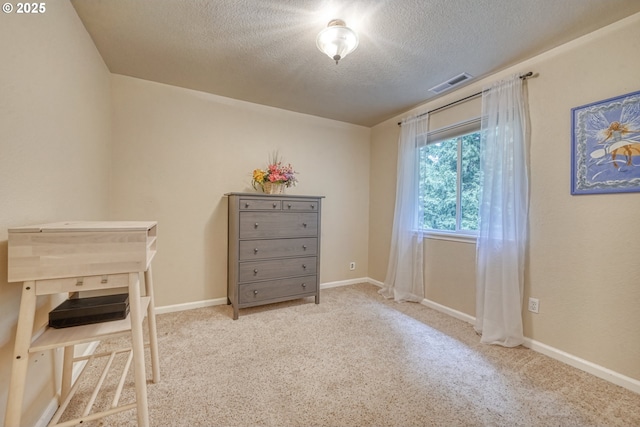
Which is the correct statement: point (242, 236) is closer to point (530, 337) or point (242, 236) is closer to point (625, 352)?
point (530, 337)

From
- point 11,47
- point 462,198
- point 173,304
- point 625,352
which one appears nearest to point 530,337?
point 625,352

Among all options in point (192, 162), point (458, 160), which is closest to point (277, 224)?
point (192, 162)

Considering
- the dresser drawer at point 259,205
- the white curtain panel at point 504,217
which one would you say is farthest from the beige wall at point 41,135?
the white curtain panel at point 504,217

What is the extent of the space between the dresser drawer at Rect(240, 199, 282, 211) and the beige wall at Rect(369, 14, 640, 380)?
7.62 feet

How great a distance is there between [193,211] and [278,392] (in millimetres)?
2023

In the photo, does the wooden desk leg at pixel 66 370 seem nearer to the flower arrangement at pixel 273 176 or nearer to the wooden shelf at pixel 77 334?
the wooden shelf at pixel 77 334

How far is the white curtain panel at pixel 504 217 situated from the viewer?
2.10 m

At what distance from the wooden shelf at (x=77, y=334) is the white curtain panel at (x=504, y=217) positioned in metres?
2.58

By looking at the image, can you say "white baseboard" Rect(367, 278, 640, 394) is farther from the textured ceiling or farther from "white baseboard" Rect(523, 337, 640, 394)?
the textured ceiling

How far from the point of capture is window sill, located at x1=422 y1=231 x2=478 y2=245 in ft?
A: 8.39

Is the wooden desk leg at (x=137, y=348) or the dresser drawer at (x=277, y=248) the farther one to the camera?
the dresser drawer at (x=277, y=248)

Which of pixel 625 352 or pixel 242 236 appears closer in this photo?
pixel 625 352

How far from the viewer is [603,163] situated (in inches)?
68.5

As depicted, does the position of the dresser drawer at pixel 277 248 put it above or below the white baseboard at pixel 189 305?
above
